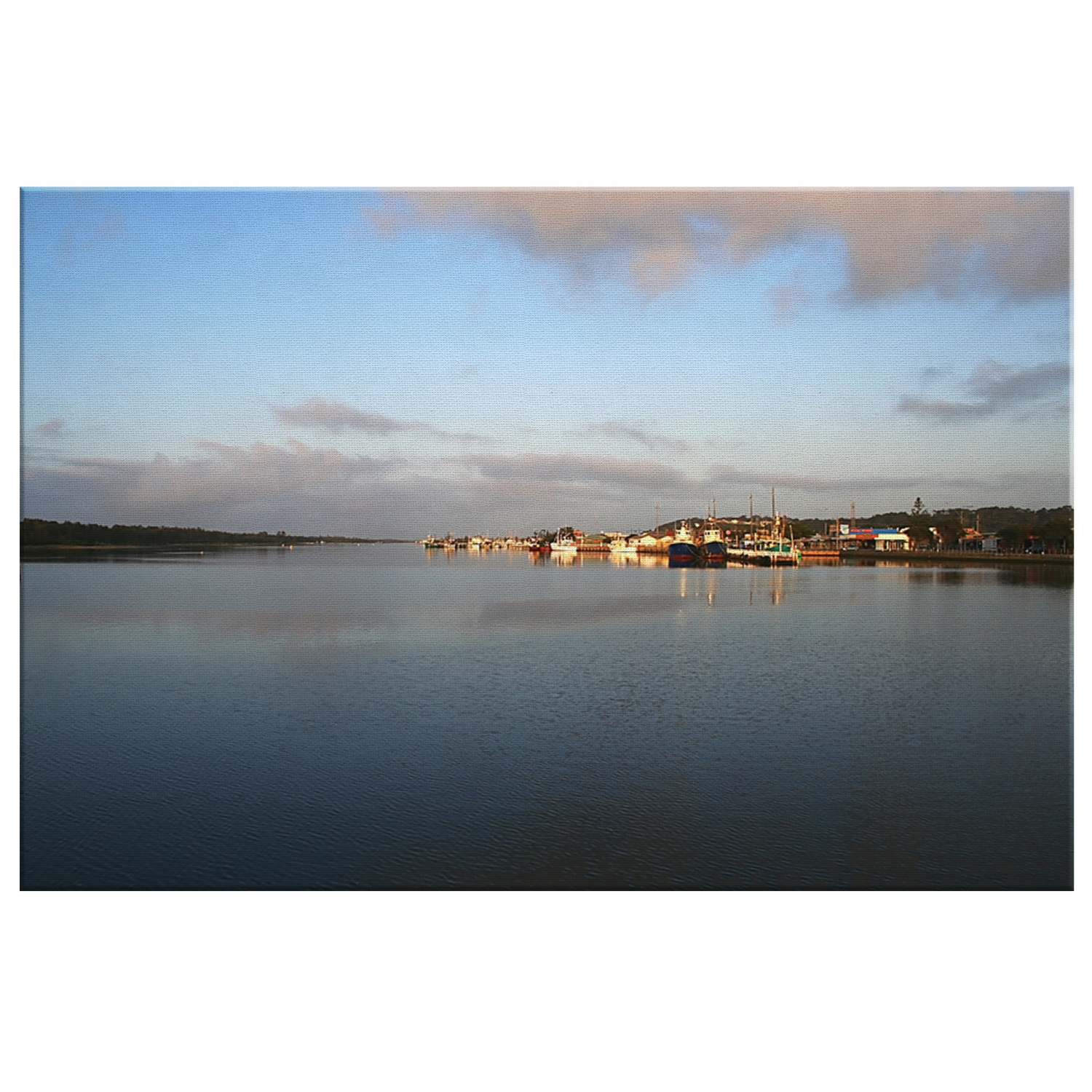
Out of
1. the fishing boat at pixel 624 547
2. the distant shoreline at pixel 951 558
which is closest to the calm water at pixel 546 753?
the distant shoreline at pixel 951 558

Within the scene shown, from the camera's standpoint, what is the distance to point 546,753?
22.0ft

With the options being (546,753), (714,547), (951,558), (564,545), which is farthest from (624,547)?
(546,753)

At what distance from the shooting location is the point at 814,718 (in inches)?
308

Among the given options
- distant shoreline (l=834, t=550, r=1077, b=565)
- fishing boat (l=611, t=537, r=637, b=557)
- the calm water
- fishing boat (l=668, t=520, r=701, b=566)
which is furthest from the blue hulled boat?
the calm water

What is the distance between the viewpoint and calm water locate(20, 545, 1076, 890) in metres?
4.57

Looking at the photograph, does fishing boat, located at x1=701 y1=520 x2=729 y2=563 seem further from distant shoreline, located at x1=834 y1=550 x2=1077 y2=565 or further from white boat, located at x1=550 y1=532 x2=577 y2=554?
white boat, located at x1=550 y1=532 x2=577 y2=554

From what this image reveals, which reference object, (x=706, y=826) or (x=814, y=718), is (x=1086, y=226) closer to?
(x=706, y=826)

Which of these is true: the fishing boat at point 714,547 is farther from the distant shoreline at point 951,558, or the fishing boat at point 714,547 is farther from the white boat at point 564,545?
the white boat at point 564,545

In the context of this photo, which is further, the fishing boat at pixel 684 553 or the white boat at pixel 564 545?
the white boat at pixel 564 545

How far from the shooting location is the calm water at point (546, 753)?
457 cm

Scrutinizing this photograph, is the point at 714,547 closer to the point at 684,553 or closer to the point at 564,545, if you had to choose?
the point at 684,553
